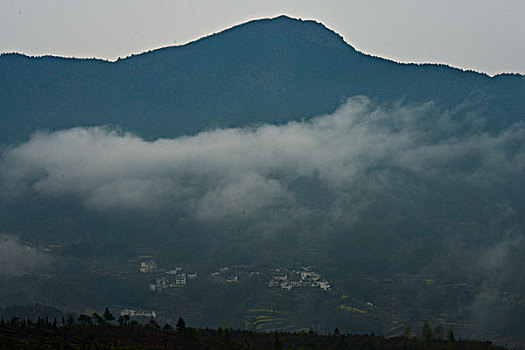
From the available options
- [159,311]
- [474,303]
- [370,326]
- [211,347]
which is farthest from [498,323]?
[211,347]

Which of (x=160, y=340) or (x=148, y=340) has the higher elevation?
(x=148, y=340)

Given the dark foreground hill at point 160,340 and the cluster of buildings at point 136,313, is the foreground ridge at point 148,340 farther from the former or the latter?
the cluster of buildings at point 136,313

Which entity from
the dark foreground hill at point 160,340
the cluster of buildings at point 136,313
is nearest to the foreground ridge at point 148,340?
the dark foreground hill at point 160,340

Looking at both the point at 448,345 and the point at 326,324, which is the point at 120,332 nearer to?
the point at 448,345

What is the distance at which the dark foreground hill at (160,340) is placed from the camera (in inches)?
2751

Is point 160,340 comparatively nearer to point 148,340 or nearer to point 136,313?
point 148,340

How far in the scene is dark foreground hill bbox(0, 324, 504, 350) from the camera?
69.9m

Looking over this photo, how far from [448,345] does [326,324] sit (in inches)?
3157

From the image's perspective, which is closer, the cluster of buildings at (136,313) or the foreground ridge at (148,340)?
the foreground ridge at (148,340)

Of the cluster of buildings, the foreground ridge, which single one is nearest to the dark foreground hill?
the foreground ridge

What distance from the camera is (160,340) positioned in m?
83.4

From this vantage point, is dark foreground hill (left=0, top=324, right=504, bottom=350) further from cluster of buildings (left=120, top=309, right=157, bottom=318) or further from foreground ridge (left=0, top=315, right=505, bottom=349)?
cluster of buildings (left=120, top=309, right=157, bottom=318)

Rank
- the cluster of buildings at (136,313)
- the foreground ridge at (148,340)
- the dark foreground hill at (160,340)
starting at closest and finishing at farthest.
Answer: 1. the dark foreground hill at (160,340)
2. the foreground ridge at (148,340)
3. the cluster of buildings at (136,313)

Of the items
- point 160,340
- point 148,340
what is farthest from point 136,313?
point 148,340
